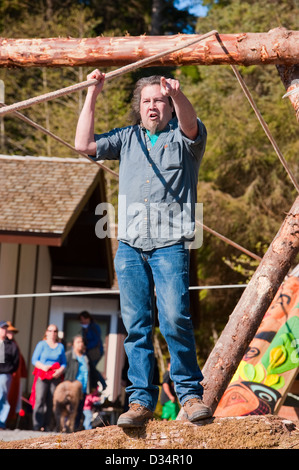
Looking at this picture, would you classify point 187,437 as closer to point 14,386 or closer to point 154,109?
point 154,109

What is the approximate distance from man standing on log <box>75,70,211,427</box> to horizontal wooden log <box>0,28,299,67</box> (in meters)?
1.51

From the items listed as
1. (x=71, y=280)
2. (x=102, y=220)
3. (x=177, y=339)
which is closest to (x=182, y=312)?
(x=177, y=339)

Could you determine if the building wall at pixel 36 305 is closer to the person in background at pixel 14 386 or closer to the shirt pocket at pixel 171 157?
the person in background at pixel 14 386

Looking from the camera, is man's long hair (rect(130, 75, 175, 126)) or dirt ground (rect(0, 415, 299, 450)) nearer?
dirt ground (rect(0, 415, 299, 450))

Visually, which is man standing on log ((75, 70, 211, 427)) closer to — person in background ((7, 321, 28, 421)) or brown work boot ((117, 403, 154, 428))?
brown work boot ((117, 403, 154, 428))

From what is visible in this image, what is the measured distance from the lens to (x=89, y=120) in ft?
14.4

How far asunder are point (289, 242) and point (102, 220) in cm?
733

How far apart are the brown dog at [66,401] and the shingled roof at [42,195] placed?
2.22 meters

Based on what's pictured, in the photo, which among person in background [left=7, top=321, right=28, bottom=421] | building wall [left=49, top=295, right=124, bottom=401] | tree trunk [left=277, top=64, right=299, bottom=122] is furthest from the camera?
building wall [left=49, top=295, right=124, bottom=401]

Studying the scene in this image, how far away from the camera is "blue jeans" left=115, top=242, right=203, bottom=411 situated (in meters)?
4.28

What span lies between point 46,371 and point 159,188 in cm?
572

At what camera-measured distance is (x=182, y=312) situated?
4.28 meters

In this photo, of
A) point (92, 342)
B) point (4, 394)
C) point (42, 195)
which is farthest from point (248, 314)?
point (42, 195)

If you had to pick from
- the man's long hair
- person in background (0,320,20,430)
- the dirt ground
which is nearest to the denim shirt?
the man's long hair
